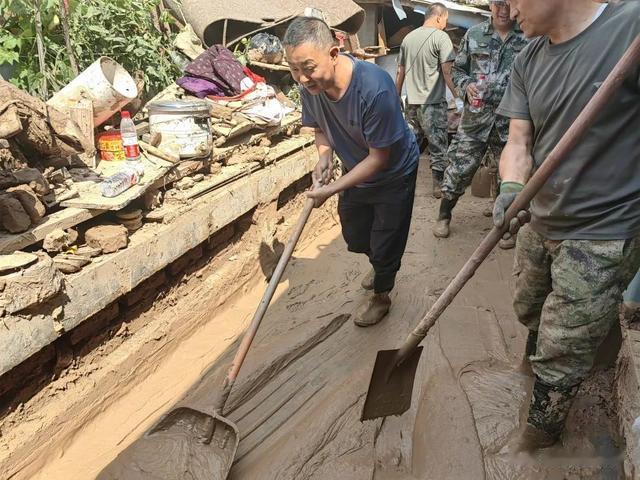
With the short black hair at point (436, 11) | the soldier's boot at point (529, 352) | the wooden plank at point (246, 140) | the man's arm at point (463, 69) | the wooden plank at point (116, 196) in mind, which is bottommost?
the soldier's boot at point (529, 352)

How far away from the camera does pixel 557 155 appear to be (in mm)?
1750

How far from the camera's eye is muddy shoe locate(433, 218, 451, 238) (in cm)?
483

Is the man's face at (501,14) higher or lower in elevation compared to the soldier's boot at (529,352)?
higher

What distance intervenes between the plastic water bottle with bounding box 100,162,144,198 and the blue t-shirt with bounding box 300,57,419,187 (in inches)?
45.1

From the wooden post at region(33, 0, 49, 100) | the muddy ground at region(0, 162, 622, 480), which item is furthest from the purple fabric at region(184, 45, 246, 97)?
the muddy ground at region(0, 162, 622, 480)

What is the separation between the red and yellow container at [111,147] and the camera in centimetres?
359

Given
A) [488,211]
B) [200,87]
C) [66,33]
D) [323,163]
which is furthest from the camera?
[488,211]

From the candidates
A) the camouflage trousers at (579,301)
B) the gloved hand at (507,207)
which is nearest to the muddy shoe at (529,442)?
the camouflage trousers at (579,301)

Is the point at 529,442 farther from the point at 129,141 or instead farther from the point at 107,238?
the point at 129,141

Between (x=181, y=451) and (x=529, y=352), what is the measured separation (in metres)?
1.85

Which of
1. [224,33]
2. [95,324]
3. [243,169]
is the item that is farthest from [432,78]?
[95,324]

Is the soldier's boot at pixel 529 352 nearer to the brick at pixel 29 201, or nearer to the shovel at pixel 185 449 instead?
the shovel at pixel 185 449

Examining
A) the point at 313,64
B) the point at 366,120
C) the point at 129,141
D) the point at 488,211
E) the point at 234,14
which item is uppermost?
the point at 234,14

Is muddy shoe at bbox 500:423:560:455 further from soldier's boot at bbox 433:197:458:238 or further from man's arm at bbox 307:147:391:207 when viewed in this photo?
soldier's boot at bbox 433:197:458:238
